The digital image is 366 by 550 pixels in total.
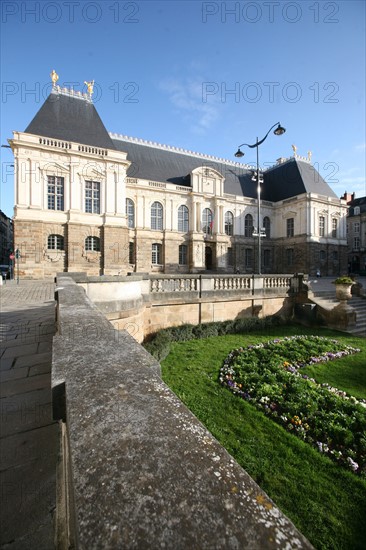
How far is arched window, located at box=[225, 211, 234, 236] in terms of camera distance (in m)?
33.0

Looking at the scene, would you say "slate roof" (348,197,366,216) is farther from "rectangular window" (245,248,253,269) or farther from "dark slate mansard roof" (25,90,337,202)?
"rectangular window" (245,248,253,269)

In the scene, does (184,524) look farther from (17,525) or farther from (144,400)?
(17,525)

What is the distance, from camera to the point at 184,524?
2.05 ft

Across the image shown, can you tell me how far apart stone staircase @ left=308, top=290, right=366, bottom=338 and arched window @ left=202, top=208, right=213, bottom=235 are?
63.0 ft

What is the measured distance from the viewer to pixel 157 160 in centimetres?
3066

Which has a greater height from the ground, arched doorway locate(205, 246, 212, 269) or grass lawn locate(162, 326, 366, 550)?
arched doorway locate(205, 246, 212, 269)

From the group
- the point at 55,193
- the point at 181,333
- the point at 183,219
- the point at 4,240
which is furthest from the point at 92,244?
the point at 4,240

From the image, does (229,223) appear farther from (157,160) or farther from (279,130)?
(279,130)

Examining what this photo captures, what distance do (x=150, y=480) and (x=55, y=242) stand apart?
2232 cm

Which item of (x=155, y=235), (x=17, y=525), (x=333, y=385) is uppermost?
(x=155, y=235)

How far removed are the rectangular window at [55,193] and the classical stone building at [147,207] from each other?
0.25 feet

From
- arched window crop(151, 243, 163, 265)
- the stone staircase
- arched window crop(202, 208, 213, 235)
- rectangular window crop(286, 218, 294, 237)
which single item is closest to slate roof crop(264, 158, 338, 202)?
rectangular window crop(286, 218, 294, 237)

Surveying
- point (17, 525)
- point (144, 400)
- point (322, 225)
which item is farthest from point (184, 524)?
point (322, 225)

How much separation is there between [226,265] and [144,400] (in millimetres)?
31290
